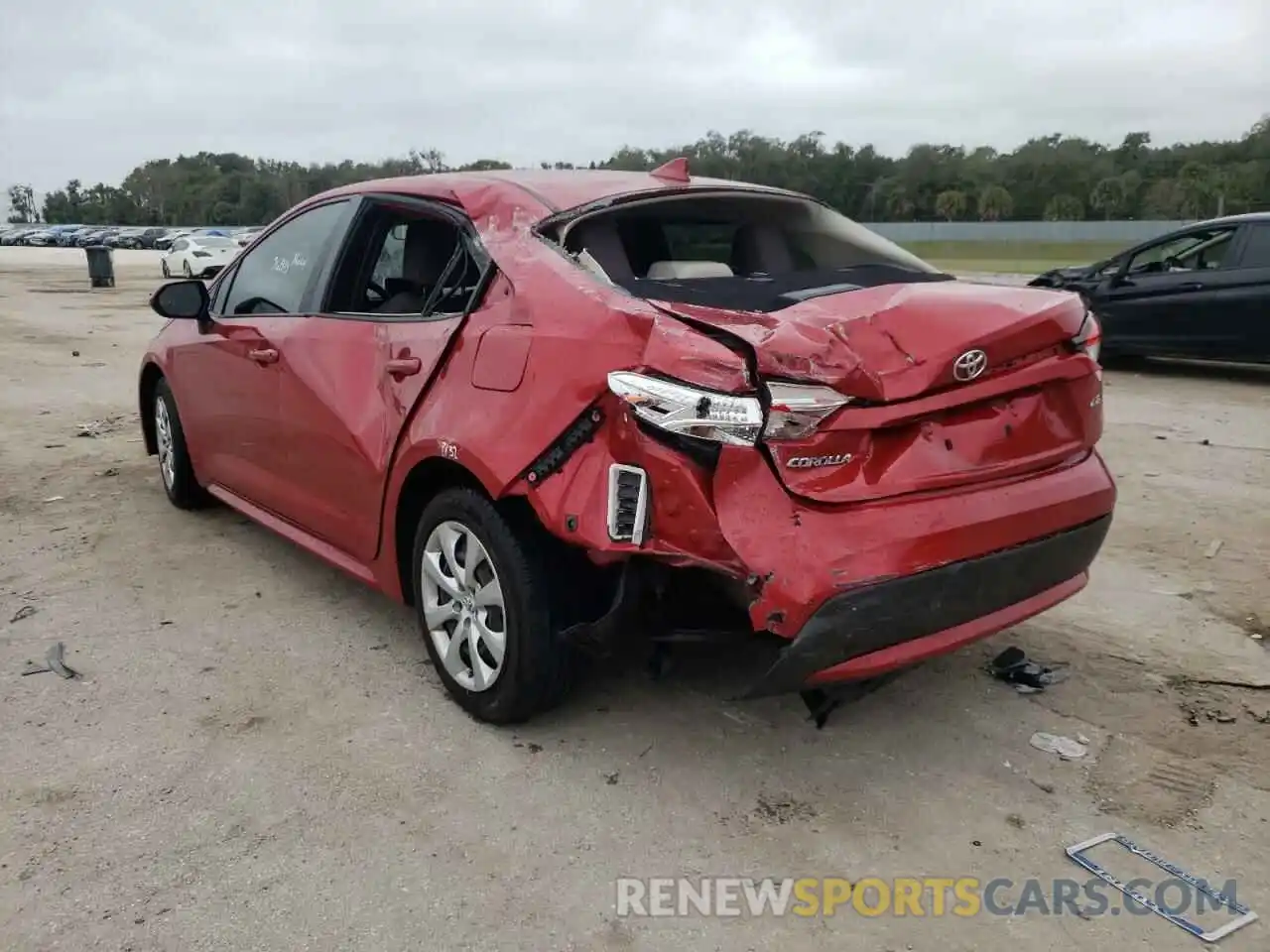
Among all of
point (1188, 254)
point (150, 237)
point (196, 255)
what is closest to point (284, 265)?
point (1188, 254)

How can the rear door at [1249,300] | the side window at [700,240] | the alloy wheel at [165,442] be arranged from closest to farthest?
the side window at [700,240] < the alloy wheel at [165,442] < the rear door at [1249,300]

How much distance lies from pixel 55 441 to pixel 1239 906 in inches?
300

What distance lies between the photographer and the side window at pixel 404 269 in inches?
134

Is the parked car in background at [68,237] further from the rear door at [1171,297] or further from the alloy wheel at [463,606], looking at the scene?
the alloy wheel at [463,606]

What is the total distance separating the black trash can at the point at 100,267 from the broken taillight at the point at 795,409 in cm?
2794

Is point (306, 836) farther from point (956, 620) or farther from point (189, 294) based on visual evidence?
point (189, 294)

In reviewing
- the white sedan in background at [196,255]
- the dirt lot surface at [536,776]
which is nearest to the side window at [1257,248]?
the dirt lot surface at [536,776]

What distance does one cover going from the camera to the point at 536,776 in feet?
9.82

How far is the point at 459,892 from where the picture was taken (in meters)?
2.49

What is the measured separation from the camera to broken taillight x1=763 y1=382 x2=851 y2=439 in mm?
2496

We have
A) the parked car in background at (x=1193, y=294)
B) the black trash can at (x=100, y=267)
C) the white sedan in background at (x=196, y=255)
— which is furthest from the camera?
the white sedan in background at (x=196, y=255)

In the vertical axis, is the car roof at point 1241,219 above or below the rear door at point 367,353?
above

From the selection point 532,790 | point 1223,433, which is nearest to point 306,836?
point 532,790

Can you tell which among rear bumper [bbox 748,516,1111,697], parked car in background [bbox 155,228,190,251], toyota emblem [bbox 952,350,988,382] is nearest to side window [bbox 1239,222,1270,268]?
rear bumper [bbox 748,516,1111,697]
